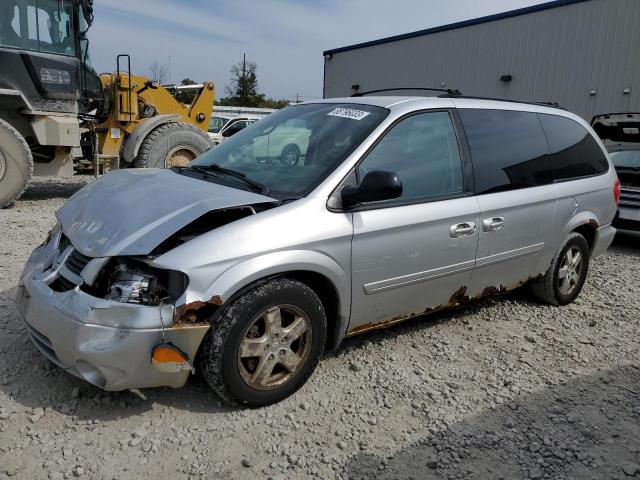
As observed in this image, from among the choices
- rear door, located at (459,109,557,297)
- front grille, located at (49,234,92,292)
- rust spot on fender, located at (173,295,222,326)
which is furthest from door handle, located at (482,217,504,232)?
front grille, located at (49,234,92,292)

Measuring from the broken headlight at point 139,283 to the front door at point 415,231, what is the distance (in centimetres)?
103

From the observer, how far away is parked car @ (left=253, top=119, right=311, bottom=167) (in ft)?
11.3

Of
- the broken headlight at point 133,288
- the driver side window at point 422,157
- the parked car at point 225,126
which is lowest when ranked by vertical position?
the broken headlight at point 133,288

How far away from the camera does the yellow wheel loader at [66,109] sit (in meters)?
→ 7.70

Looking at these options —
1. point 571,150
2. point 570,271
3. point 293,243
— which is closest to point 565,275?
point 570,271

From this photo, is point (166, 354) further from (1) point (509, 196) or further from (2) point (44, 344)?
(1) point (509, 196)

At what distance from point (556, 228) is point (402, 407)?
7.25 ft

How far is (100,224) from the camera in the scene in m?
2.79

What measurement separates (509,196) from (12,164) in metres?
7.17

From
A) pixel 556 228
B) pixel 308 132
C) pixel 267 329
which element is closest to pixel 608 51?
pixel 556 228

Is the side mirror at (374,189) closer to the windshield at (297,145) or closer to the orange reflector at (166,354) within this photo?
the windshield at (297,145)

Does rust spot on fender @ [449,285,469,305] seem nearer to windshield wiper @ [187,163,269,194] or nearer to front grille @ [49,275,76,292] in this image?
windshield wiper @ [187,163,269,194]

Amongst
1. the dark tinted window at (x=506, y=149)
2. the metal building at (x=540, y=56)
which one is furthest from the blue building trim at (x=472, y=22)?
the dark tinted window at (x=506, y=149)

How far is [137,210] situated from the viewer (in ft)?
9.21
